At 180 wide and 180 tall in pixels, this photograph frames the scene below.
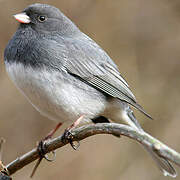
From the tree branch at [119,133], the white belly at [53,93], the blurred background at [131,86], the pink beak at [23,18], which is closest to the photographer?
the tree branch at [119,133]

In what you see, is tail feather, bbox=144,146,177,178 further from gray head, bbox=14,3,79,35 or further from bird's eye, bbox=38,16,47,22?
bird's eye, bbox=38,16,47,22

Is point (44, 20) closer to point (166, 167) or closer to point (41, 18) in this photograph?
point (41, 18)

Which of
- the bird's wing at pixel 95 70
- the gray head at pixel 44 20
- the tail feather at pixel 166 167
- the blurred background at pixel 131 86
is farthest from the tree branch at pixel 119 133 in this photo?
the blurred background at pixel 131 86

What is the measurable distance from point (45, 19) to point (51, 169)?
6.98 ft

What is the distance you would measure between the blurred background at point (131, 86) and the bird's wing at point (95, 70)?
4.97 ft

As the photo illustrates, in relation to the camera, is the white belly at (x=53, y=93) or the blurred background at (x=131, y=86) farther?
the blurred background at (x=131, y=86)

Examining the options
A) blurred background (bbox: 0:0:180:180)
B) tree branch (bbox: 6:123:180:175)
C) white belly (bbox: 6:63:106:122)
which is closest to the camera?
tree branch (bbox: 6:123:180:175)

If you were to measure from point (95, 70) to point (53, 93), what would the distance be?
58 centimetres

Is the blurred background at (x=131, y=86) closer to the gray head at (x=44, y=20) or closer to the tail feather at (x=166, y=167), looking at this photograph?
the tail feather at (x=166, y=167)

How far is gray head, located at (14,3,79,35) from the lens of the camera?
11.0 ft

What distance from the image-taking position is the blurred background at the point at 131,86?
470 cm

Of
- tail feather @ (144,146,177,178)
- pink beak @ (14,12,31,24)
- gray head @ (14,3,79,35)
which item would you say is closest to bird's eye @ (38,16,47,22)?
gray head @ (14,3,79,35)

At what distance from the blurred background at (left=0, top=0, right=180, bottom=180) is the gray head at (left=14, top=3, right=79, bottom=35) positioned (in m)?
1.54

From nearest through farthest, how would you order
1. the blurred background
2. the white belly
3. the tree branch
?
the tree branch, the white belly, the blurred background
